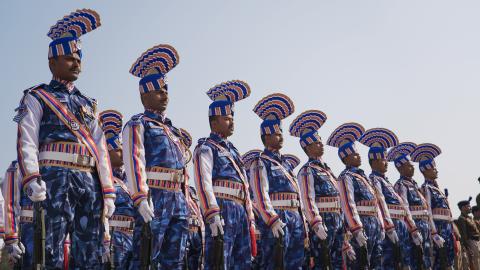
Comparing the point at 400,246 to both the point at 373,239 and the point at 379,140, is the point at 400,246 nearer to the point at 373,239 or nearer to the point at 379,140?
the point at 373,239

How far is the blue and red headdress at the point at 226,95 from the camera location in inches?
364

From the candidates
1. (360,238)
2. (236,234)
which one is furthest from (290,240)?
(236,234)

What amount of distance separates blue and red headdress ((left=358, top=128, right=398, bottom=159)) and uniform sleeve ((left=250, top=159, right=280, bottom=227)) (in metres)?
4.22

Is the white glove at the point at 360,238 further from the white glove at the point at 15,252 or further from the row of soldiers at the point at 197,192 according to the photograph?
the white glove at the point at 15,252

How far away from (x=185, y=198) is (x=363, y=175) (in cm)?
578

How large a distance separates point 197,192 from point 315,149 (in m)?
4.06

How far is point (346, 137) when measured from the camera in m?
12.5

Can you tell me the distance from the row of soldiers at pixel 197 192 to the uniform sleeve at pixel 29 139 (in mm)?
12

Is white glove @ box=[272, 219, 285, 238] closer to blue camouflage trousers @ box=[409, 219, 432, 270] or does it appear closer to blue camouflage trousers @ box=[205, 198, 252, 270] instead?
blue camouflage trousers @ box=[205, 198, 252, 270]

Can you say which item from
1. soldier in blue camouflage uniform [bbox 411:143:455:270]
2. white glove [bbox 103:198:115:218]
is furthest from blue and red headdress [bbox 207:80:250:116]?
soldier in blue camouflage uniform [bbox 411:143:455:270]

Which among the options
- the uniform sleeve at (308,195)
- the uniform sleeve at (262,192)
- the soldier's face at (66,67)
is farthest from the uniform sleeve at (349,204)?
the soldier's face at (66,67)

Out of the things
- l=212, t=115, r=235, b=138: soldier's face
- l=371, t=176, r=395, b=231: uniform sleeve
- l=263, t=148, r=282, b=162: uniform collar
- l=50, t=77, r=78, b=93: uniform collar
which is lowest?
l=371, t=176, r=395, b=231: uniform sleeve

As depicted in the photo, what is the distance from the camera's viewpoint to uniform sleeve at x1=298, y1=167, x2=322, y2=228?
1039 cm

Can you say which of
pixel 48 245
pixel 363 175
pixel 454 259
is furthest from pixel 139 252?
pixel 454 259
